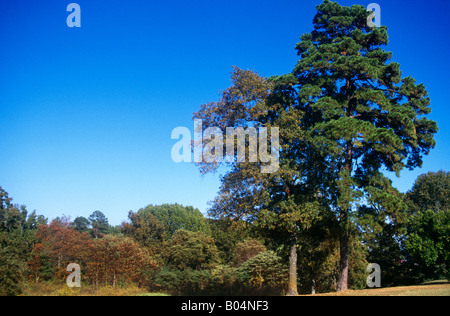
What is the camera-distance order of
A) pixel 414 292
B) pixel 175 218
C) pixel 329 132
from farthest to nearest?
pixel 175 218
pixel 329 132
pixel 414 292

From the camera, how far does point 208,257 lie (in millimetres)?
37344

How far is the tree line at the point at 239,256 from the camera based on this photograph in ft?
Result: 55.4

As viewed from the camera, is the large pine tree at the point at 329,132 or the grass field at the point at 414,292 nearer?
the grass field at the point at 414,292

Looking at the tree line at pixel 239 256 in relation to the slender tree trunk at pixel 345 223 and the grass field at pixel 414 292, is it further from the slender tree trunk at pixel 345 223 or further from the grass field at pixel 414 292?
the grass field at pixel 414 292

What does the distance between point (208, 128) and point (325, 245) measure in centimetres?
1136

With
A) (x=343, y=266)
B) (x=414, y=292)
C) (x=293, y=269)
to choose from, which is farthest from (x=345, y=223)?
(x=414, y=292)

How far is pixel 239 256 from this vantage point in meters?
34.5

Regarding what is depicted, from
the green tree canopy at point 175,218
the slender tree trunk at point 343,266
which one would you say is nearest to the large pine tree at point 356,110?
the slender tree trunk at point 343,266

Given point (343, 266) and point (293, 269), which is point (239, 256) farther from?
point (343, 266)

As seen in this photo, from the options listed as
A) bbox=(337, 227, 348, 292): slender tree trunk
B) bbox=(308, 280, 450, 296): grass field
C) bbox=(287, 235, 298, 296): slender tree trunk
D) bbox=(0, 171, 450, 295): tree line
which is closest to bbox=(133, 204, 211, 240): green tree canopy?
bbox=(0, 171, 450, 295): tree line

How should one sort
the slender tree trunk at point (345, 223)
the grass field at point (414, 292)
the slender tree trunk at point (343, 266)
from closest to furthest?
the grass field at point (414, 292) → the slender tree trunk at point (345, 223) → the slender tree trunk at point (343, 266)

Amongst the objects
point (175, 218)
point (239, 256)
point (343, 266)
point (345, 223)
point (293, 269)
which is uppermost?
point (345, 223)

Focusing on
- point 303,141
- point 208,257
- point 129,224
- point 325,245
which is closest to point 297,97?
point 303,141
